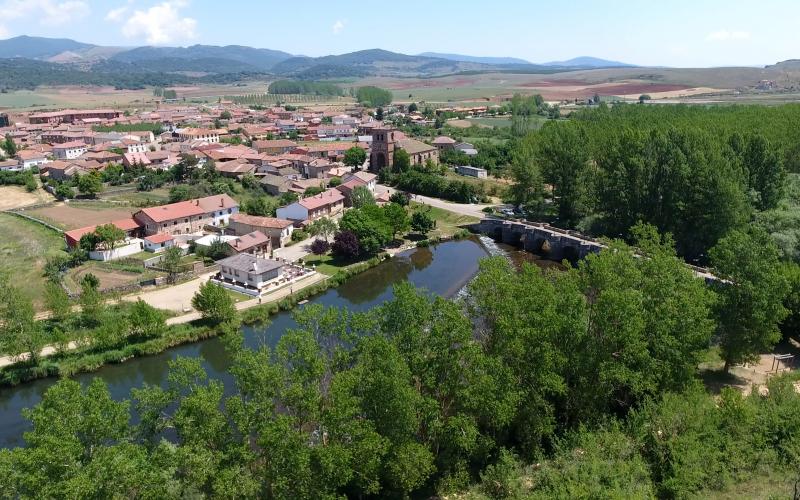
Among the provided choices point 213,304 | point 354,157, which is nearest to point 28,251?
point 213,304

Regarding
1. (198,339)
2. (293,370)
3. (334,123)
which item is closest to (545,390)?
(293,370)

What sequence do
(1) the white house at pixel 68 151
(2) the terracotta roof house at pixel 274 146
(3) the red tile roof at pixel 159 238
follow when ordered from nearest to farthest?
(3) the red tile roof at pixel 159 238, (1) the white house at pixel 68 151, (2) the terracotta roof house at pixel 274 146

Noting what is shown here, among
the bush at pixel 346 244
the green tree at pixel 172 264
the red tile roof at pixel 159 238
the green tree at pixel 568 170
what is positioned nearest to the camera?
the green tree at pixel 172 264

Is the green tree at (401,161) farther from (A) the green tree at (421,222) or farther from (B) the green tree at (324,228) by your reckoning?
(B) the green tree at (324,228)

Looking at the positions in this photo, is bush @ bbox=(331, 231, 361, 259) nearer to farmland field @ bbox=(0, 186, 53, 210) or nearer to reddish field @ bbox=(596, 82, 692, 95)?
farmland field @ bbox=(0, 186, 53, 210)

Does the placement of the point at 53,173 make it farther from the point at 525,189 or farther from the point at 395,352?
the point at 395,352

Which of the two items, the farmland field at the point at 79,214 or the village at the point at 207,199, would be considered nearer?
the village at the point at 207,199

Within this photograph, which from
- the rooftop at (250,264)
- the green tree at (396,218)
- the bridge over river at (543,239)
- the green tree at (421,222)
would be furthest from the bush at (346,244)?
the bridge over river at (543,239)
